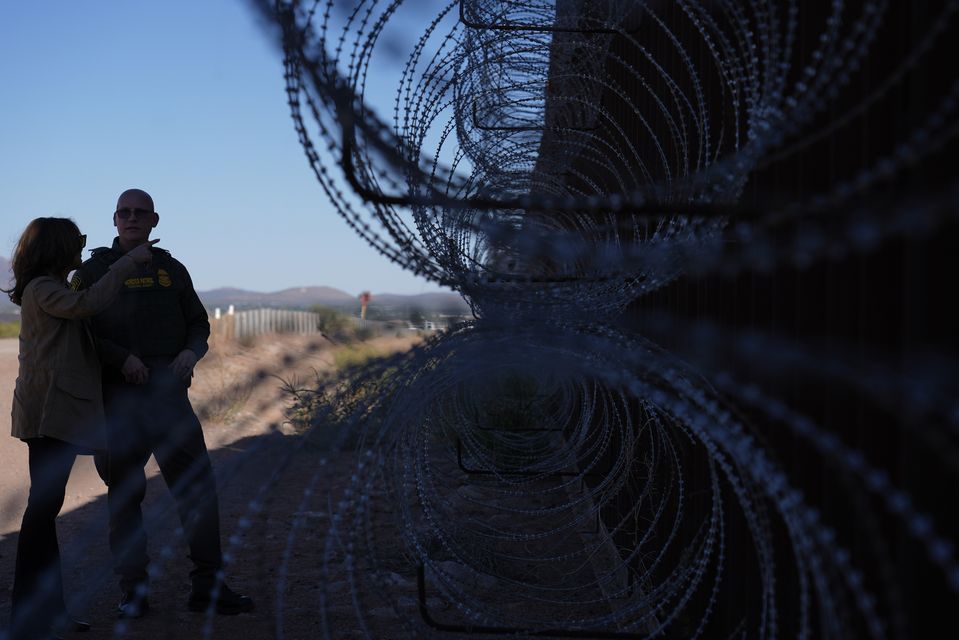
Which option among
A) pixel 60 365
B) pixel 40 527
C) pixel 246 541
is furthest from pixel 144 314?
pixel 246 541

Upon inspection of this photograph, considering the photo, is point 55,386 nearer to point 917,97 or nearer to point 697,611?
point 697,611

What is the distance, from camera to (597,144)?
674cm

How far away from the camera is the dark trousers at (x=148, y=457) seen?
450 centimetres

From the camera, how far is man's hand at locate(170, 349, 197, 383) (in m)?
4.60

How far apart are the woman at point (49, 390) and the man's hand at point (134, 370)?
5.9 inches

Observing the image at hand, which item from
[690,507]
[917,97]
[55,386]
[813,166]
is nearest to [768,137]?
[813,166]

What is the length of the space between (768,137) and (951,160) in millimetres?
550

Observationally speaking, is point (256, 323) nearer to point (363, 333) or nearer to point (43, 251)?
point (43, 251)

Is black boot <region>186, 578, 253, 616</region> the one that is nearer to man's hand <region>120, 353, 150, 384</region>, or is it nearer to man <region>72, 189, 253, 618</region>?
man <region>72, 189, 253, 618</region>

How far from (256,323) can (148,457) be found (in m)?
23.3

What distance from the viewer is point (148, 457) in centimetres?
457

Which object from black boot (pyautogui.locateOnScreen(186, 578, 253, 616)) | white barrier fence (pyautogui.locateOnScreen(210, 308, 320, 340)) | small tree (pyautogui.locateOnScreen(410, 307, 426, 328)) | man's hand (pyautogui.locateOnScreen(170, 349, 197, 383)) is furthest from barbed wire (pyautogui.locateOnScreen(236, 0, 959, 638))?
white barrier fence (pyautogui.locateOnScreen(210, 308, 320, 340))

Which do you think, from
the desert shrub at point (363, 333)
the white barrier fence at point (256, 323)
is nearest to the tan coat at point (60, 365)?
the desert shrub at point (363, 333)

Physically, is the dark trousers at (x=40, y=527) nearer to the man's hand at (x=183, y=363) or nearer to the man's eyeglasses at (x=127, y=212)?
the man's hand at (x=183, y=363)
